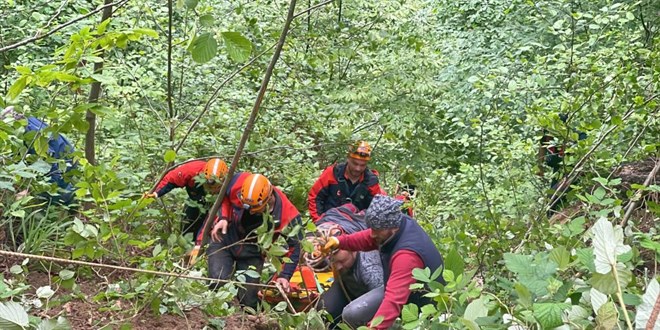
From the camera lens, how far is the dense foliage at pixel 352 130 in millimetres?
2975

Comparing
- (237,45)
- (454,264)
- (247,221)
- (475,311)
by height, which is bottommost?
(247,221)

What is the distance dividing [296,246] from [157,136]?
99.2 inches

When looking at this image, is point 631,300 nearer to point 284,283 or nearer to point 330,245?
point 330,245

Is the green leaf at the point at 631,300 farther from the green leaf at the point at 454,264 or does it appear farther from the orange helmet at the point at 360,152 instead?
the orange helmet at the point at 360,152

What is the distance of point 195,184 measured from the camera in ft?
23.7

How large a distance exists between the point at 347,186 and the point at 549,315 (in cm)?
668

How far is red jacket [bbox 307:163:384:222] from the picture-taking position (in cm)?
880

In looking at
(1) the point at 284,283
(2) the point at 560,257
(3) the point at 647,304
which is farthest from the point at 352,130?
(3) the point at 647,304

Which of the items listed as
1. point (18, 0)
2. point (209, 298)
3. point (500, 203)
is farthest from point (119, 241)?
point (18, 0)

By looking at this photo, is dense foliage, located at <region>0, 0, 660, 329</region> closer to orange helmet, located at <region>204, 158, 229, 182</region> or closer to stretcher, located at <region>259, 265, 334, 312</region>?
orange helmet, located at <region>204, 158, 229, 182</region>

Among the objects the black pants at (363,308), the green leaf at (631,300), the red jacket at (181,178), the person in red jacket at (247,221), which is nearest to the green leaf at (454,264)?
the green leaf at (631,300)

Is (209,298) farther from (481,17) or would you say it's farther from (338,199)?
(481,17)

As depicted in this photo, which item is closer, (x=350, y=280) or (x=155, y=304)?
(x=155, y=304)

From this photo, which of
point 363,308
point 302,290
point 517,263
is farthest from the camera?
point 302,290
